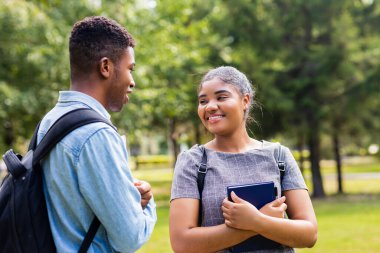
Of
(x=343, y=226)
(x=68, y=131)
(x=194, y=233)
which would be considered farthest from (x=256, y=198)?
(x=343, y=226)

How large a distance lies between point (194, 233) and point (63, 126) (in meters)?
0.83

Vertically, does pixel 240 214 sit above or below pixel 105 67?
below

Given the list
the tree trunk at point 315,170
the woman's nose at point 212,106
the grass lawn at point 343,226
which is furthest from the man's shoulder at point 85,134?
the tree trunk at point 315,170

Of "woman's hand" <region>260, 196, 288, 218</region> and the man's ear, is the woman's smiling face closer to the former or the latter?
"woman's hand" <region>260, 196, 288, 218</region>

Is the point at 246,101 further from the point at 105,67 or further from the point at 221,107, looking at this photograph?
the point at 105,67

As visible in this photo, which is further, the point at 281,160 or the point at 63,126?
the point at 281,160

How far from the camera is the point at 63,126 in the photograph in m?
2.11

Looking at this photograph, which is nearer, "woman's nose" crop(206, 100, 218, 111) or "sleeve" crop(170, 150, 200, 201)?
"sleeve" crop(170, 150, 200, 201)

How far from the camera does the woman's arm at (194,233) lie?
2.56m

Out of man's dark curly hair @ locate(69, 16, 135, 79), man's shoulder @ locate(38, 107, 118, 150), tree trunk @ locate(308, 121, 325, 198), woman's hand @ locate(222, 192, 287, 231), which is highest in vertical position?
man's dark curly hair @ locate(69, 16, 135, 79)

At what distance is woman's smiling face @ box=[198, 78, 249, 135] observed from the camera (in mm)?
2828

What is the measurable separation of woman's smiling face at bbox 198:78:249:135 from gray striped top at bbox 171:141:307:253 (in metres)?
0.13

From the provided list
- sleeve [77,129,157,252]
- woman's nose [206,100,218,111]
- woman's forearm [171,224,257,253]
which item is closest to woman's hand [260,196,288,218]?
woman's forearm [171,224,257,253]

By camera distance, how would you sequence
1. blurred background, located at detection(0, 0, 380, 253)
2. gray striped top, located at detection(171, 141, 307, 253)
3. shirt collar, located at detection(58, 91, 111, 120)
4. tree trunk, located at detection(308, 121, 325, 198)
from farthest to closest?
tree trunk, located at detection(308, 121, 325, 198), blurred background, located at detection(0, 0, 380, 253), gray striped top, located at detection(171, 141, 307, 253), shirt collar, located at detection(58, 91, 111, 120)
